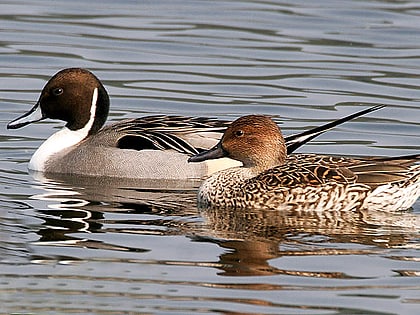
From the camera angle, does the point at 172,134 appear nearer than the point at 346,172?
No

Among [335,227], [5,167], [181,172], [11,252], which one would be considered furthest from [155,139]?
[11,252]

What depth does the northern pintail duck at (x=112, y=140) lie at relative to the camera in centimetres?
1205

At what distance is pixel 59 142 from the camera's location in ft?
40.5

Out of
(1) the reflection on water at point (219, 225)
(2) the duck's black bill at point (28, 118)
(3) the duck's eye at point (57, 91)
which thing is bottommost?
(1) the reflection on water at point (219, 225)

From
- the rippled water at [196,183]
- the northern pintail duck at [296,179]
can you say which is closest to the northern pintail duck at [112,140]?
the rippled water at [196,183]

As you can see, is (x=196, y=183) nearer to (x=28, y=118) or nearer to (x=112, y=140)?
(x=112, y=140)

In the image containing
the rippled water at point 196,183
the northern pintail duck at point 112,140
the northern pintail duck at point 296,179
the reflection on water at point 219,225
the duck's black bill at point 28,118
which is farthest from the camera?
the duck's black bill at point 28,118

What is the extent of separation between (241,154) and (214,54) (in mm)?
5963

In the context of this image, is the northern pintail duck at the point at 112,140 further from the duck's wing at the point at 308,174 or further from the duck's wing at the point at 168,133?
the duck's wing at the point at 308,174

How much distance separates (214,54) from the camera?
655 inches

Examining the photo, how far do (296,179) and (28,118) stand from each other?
9.63ft

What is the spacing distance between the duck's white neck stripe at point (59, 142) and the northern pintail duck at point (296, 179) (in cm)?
173

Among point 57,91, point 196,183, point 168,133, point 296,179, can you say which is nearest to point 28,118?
point 57,91

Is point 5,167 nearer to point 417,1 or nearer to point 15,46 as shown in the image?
point 15,46
